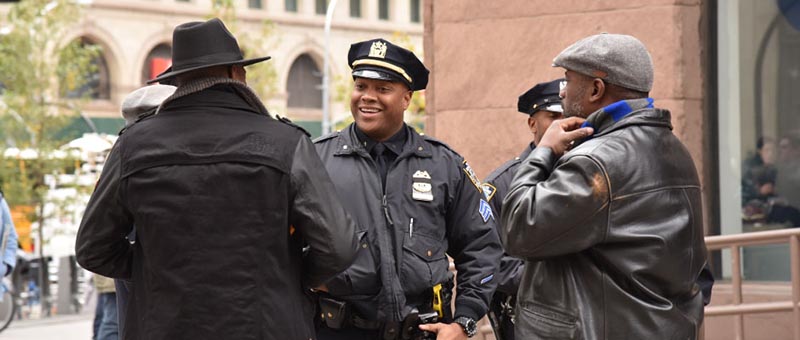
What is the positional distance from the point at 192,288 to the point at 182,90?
0.70 metres

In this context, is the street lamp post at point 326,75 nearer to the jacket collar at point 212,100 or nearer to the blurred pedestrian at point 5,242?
the blurred pedestrian at point 5,242

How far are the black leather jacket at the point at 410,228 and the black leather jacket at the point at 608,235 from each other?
1.07 m

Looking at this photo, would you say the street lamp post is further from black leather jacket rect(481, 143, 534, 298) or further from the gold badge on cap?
the gold badge on cap

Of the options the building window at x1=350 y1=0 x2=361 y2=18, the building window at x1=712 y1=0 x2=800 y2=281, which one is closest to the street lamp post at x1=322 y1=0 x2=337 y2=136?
the building window at x1=350 y1=0 x2=361 y2=18

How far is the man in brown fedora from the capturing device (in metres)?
4.46

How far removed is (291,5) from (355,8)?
11.5 ft

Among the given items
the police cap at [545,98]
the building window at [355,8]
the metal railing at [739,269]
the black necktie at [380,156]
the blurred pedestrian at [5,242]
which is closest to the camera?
the black necktie at [380,156]

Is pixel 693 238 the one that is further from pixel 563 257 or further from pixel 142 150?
pixel 142 150

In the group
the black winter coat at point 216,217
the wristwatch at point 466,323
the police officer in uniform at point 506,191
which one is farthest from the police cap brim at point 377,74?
the black winter coat at point 216,217

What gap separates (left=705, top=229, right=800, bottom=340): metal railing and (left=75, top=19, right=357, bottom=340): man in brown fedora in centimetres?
381

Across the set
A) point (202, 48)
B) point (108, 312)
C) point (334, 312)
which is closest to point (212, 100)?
point (202, 48)

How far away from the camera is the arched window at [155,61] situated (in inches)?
2235

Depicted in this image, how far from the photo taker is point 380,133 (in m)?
5.75

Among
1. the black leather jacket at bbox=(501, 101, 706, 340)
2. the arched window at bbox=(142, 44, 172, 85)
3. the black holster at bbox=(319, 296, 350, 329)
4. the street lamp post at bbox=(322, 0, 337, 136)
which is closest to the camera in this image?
the black leather jacket at bbox=(501, 101, 706, 340)
